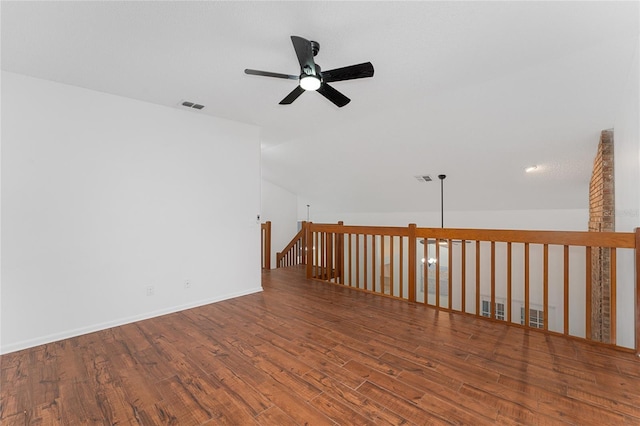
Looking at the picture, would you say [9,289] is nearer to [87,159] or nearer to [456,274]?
[87,159]

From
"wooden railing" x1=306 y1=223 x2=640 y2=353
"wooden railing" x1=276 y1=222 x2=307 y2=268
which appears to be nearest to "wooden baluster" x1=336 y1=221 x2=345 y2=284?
"wooden railing" x1=306 y1=223 x2=640 y2=353

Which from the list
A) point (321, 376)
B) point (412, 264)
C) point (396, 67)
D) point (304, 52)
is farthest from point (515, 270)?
point (304, 52)

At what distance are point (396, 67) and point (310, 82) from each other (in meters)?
1.04

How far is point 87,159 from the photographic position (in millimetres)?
3072

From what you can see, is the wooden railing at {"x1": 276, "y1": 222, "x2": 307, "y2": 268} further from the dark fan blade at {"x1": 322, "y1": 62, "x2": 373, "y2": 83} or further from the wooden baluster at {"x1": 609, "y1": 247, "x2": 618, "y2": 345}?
the wooden baluster at {"x1": 609, "y1": 247, "x2": 618, "y2": 345}

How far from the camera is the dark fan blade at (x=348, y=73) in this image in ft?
7.29

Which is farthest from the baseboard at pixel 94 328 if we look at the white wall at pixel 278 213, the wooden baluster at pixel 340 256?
the white wall at pixel 278 213

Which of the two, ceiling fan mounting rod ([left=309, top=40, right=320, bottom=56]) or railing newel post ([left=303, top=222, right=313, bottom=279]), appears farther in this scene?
railing newel post ([left=303, top=222, right=313, bottom=279])

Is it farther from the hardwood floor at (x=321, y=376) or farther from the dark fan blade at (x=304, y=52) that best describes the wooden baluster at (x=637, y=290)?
the dark fan blade at (x=304, y=52)

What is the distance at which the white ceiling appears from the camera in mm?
2059

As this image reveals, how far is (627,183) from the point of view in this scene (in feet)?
9.15

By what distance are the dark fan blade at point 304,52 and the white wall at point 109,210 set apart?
2252 mm

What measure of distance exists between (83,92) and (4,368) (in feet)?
8.56

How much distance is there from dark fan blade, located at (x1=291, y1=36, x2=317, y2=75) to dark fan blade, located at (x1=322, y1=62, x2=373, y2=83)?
0.47 ft
